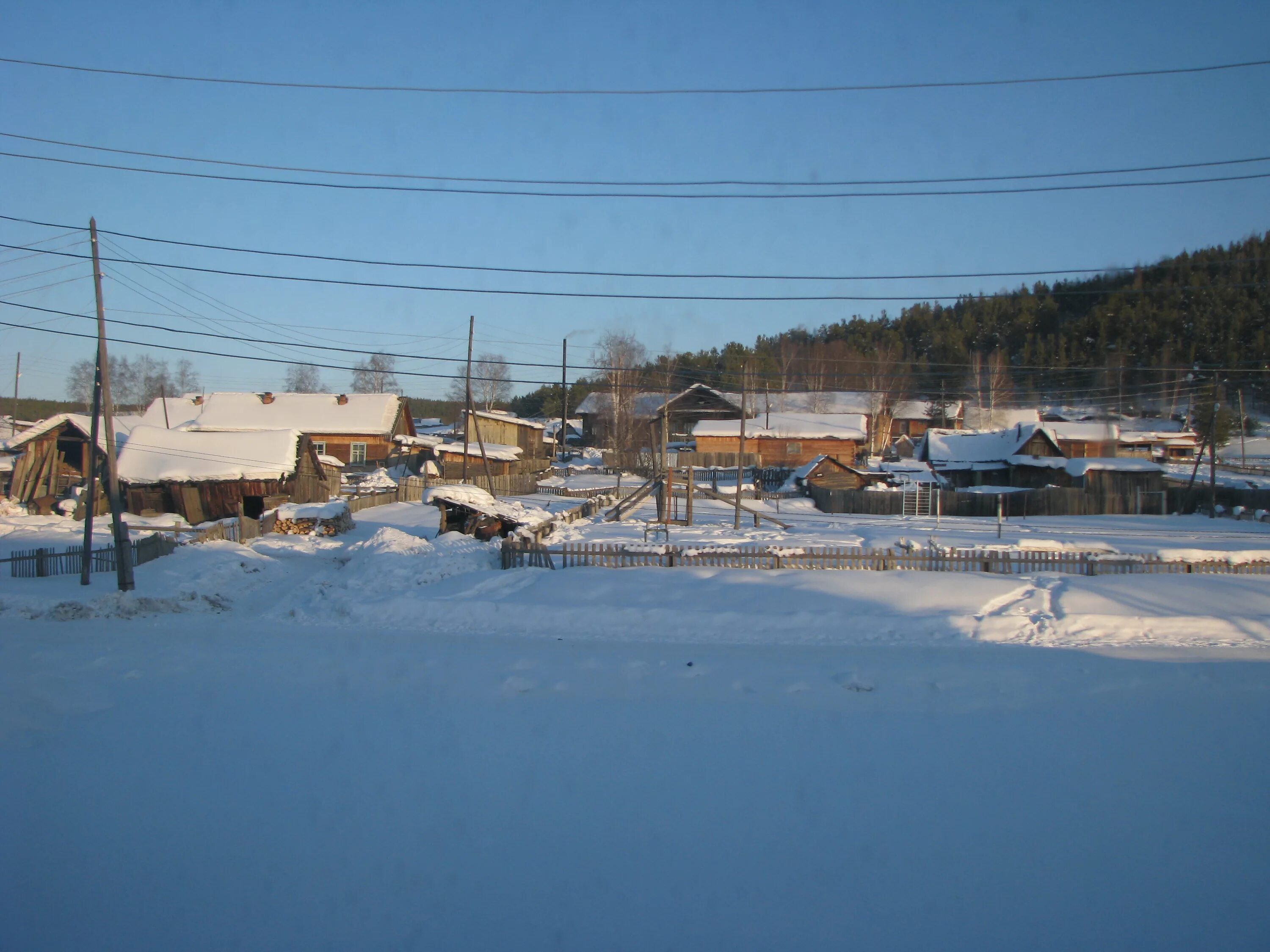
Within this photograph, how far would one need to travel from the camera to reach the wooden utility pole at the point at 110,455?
15953mm

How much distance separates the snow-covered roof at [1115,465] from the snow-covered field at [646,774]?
33591 millimetres

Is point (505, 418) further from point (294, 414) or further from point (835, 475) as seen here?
point (835, 475)

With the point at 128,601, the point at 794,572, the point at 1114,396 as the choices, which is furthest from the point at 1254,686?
the point at 1114,396

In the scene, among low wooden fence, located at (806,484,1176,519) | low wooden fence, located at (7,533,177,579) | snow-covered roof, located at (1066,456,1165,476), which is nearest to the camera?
low wooden fence, located at (7,533,177,579)

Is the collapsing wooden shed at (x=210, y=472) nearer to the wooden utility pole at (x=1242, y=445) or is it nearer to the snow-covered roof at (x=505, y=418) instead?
the snow-covered roof at (x=505, y=418)

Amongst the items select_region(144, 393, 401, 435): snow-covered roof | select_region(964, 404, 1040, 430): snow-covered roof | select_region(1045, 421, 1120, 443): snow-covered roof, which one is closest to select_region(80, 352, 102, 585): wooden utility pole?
A: select_region(144, 393, 401, 435): snow-covered roof

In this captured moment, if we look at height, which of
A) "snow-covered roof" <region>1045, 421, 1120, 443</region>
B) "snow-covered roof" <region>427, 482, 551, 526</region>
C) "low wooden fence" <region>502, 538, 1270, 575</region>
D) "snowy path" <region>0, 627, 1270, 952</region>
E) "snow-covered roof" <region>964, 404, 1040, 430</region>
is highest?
"snow-covered roof" <region>964, 404, 1040, 430</region>

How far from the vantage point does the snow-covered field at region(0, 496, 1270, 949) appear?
16.9 ft

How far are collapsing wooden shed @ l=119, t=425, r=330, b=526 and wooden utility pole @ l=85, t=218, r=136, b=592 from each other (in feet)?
55.4

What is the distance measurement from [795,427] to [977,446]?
1514cm

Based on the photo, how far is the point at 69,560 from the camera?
18.9 metres

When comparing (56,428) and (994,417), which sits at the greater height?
(994,417)

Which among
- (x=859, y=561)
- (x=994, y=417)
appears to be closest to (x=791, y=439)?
(x=994, y=417)

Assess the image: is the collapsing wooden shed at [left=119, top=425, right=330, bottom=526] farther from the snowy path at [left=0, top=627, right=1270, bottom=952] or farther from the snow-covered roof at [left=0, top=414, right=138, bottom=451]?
the snowy path at [left=0, top=627, right=1270, bottom=952]
